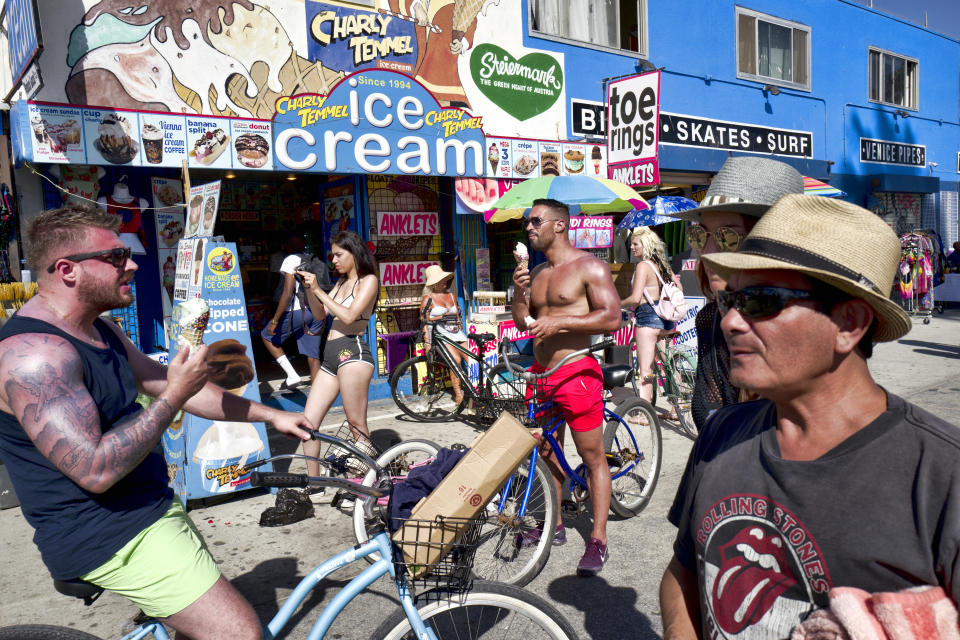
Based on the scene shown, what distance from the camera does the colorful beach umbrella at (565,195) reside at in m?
8.12

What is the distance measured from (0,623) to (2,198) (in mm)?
4893

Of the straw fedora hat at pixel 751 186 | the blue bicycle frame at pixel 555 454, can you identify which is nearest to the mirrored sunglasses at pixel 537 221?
A: the blue bicycle frame at pixel 555 454

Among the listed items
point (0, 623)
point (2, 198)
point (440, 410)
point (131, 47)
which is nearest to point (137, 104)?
point (131, 47)

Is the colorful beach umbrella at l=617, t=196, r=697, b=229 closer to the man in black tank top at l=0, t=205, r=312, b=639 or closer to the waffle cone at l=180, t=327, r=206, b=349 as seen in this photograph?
the waffle cone at l=180, t=327, r=206, b=349

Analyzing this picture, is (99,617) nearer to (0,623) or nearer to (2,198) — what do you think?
(0,623)

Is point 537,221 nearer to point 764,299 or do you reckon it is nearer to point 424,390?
point 764,299

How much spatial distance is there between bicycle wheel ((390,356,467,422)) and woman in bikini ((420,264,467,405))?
127 millimetres

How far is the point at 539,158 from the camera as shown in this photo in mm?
9398

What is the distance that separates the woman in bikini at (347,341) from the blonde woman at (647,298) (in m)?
3.65

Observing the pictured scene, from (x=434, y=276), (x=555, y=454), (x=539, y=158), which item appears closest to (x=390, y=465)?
(x=555, y=454)

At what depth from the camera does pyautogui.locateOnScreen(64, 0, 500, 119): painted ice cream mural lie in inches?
277

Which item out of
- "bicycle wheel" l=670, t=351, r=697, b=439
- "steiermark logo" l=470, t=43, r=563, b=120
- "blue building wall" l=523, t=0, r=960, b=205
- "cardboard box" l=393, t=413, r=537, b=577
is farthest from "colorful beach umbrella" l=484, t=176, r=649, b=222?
"cardboard box" l=393, t=413, r=537, b=577

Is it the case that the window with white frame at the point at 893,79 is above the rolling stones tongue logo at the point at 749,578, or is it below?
above

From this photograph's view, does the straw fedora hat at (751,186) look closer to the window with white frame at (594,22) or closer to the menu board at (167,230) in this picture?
the menu board at (167,230)
